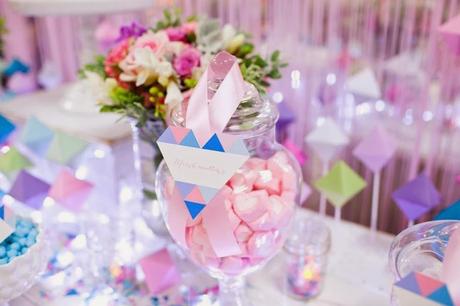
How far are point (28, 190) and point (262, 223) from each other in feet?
1.67

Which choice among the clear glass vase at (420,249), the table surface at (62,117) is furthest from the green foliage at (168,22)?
the clear glass vase at (420,249)

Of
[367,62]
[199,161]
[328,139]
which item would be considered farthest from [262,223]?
[367,62]

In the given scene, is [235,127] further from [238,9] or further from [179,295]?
[238,9]

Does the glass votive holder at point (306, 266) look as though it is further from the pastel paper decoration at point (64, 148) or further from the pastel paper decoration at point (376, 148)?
the pastel paper decoration at point (64, 148)

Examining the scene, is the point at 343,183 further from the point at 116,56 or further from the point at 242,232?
the point at 116,56

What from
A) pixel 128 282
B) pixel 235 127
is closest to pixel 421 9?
pixel 235 127

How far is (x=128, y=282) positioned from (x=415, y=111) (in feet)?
2.53

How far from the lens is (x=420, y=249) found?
64cm

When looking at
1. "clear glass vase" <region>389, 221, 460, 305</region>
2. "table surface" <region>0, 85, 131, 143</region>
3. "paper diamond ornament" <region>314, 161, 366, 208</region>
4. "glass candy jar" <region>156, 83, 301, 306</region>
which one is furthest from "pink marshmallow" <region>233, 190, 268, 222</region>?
"table surface" <region>0, 85, 131, 143</region>

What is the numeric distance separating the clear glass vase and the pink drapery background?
44cm

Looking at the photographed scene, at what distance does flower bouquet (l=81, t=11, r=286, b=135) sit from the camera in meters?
0.78

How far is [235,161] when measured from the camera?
575 millimetres

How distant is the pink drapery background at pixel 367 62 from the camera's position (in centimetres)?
105

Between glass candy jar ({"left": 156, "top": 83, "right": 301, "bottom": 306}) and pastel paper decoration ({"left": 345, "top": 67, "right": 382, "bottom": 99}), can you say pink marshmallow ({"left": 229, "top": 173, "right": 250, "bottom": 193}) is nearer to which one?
glass candy jar ({"left": 156, "top": 83, "right": 301, "bottom": 306})
